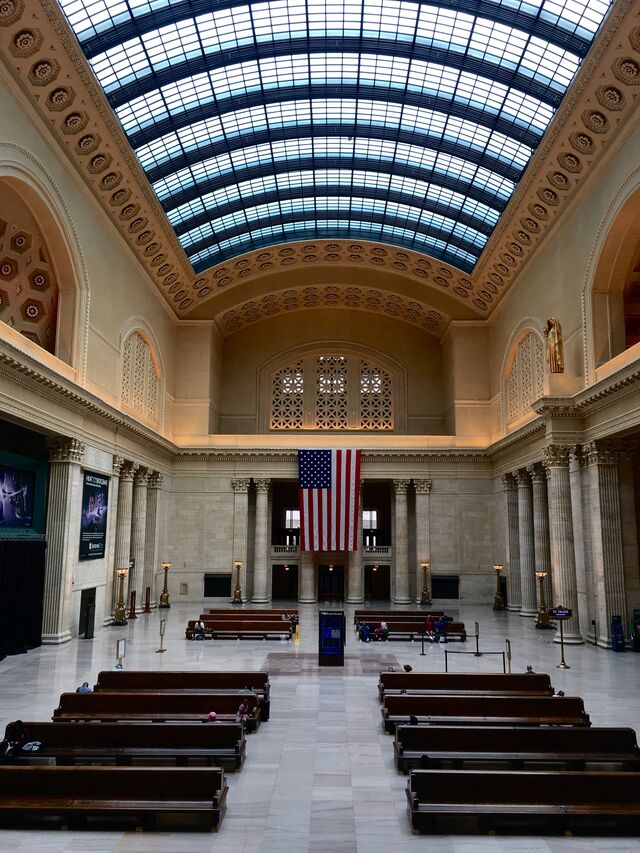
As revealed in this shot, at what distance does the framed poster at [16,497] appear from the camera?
20312mm

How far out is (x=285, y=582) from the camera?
4416 centimetres

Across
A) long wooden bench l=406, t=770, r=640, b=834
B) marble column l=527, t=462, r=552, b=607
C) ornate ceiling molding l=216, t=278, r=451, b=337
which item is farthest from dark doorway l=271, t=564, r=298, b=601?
long wooden bench l=406, t=770, r=640, b=834

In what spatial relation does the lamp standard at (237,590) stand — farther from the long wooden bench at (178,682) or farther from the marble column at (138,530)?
the long wooden bench at (178,682)

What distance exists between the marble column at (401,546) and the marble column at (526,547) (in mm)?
7130

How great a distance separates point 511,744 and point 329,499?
2479 centimetres

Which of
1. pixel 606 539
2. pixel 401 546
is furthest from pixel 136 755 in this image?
pixel 401 546

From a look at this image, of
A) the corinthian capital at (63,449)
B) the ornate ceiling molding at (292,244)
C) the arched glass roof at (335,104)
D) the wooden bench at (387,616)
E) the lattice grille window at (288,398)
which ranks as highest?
the arched glass roof at (335,104)

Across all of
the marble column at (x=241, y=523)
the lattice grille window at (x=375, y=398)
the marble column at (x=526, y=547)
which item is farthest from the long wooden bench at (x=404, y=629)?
the lattice grille window at (x=375, y=398)

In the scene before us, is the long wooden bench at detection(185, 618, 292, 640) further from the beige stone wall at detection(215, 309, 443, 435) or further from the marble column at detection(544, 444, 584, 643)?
the beige stone wall at detection(215, 309, 443, 435)

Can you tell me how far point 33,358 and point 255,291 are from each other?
21.6m

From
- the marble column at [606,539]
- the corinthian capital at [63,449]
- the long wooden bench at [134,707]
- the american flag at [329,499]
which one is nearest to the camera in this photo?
the long wooden bench at [134,707]

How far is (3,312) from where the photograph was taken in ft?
74.9

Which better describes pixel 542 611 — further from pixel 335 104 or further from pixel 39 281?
pixel 39 281

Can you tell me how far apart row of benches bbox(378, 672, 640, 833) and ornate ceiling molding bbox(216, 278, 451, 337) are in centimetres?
2921
